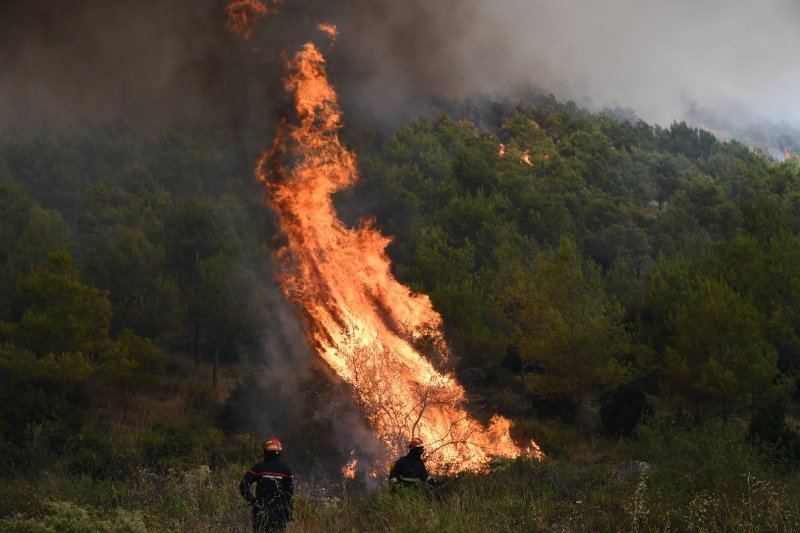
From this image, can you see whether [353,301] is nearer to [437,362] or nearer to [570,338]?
[437,362]

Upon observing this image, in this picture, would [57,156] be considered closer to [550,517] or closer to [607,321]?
[607,321]

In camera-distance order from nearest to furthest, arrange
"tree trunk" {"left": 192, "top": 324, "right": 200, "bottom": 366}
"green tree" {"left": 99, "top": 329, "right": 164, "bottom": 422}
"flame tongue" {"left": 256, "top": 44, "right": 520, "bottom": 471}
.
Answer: "flame tongue" {"left": 256, "top": 44, "right": 520, "bottom": 471} → "green tree" {"left": 99, "top": 329, "right": 164, "bottom": 422} → "tree trunk" {"left": 192, "top": 324, "right": 200, "bottom": 366}

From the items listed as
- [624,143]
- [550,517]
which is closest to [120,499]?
[550,517]

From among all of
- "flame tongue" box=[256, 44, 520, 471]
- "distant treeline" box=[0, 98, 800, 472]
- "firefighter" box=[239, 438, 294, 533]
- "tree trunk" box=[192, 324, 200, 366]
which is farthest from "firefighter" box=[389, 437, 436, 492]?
"tree trunk" box=[192, 324, 200, 366]

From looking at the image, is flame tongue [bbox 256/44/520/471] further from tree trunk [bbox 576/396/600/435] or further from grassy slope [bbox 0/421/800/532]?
tree trunk [bbox 576/396/600/435]

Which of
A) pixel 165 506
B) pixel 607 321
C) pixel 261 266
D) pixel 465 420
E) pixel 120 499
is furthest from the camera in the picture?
pixel 261 266

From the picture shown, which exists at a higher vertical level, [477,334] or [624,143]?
[624,143]

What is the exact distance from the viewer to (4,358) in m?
32.4

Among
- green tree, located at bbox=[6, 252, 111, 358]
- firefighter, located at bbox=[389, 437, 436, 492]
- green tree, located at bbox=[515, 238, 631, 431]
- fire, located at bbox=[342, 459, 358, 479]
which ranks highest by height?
green tree, located at bbox=[6, 252, 111, 358]

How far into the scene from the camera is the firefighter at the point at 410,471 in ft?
34.6

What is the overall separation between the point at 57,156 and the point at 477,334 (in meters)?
45.4

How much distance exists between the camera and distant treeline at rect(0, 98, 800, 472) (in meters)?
29.9

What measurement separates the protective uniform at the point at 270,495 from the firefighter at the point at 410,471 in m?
1.74

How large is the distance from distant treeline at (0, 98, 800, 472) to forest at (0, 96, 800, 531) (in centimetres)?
14
